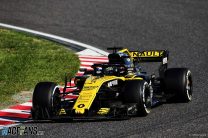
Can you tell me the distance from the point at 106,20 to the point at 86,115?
492 inches

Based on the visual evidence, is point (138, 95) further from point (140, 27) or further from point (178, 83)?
point (140, 27)

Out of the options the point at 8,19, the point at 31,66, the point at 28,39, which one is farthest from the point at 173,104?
the point at 8,19

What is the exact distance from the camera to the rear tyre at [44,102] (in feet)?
42.0

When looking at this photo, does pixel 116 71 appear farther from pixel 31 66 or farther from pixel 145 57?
pixel 31 66

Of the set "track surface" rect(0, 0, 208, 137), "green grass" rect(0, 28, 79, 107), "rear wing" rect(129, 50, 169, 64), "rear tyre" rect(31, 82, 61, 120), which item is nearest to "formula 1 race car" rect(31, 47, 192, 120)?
"rear tyre" rect(31, 82, 61, 120)

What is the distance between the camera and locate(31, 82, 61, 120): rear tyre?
12.8 metres

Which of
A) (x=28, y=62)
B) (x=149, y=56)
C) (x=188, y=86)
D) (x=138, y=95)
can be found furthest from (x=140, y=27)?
(x=138, y=95)

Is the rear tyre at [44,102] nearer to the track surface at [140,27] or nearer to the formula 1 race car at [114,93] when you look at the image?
the formula 1 race car at [114,93]

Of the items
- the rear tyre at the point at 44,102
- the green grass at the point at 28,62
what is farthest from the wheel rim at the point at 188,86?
the green grass at the point at 28,62

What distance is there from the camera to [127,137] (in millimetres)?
11383

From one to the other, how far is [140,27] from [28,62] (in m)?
6.29

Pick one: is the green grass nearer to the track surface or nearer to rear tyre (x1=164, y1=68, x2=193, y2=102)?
the track surface

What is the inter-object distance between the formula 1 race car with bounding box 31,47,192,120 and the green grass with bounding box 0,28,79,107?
193 cm

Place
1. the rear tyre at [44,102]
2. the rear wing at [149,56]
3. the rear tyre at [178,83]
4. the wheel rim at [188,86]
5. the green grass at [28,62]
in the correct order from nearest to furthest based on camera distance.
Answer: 1. the rear tyre at [44,102]
2. the rear tyre at [178,83]
3. the wheel rim at [188,86]
4. the rear wing at [149,56]
5. the green grass at [28,62]
